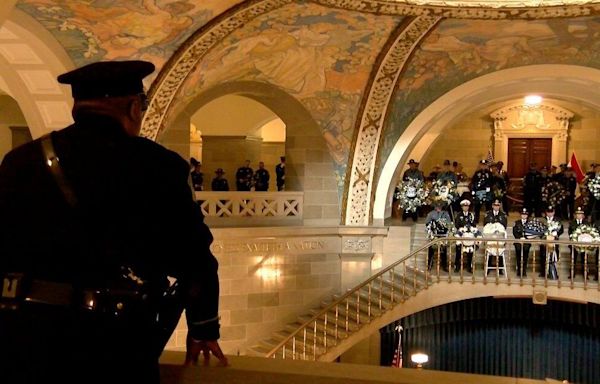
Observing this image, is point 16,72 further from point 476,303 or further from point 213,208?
point 476,303

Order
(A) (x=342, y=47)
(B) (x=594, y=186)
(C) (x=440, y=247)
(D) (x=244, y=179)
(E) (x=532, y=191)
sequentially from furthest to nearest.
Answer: (E) (x=532, y=191), (D) (x=244, y=179), (B) (x=594, y=186), (C) (x=440, y=247), (A) (x=342, y=47)

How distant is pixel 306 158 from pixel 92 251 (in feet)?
45.5

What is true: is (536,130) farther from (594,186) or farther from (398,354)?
(398,354)

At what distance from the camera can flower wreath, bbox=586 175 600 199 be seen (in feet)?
56.2

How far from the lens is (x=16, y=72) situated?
40.1 feet

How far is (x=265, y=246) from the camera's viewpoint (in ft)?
50.1

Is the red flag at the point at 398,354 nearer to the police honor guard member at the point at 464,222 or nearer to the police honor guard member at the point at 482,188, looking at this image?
the police honor guard member at the point at 464,222

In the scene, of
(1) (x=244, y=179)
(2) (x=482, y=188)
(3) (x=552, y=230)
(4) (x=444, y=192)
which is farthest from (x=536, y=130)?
(1) (x=244, y=179)

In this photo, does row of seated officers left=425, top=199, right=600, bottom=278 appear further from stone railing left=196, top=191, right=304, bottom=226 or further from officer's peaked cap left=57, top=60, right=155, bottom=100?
officer's peaked cap left=57, top=60, right=155, bottom=100

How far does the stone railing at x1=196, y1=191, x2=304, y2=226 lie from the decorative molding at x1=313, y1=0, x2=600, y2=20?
4.42 meters

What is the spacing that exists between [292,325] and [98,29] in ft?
23.5

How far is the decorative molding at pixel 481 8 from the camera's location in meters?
12.3

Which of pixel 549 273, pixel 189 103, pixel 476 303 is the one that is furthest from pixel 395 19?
pixel 476 303

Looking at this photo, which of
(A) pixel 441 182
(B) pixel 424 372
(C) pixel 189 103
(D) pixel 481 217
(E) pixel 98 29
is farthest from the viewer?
(D) pixel 481 217
